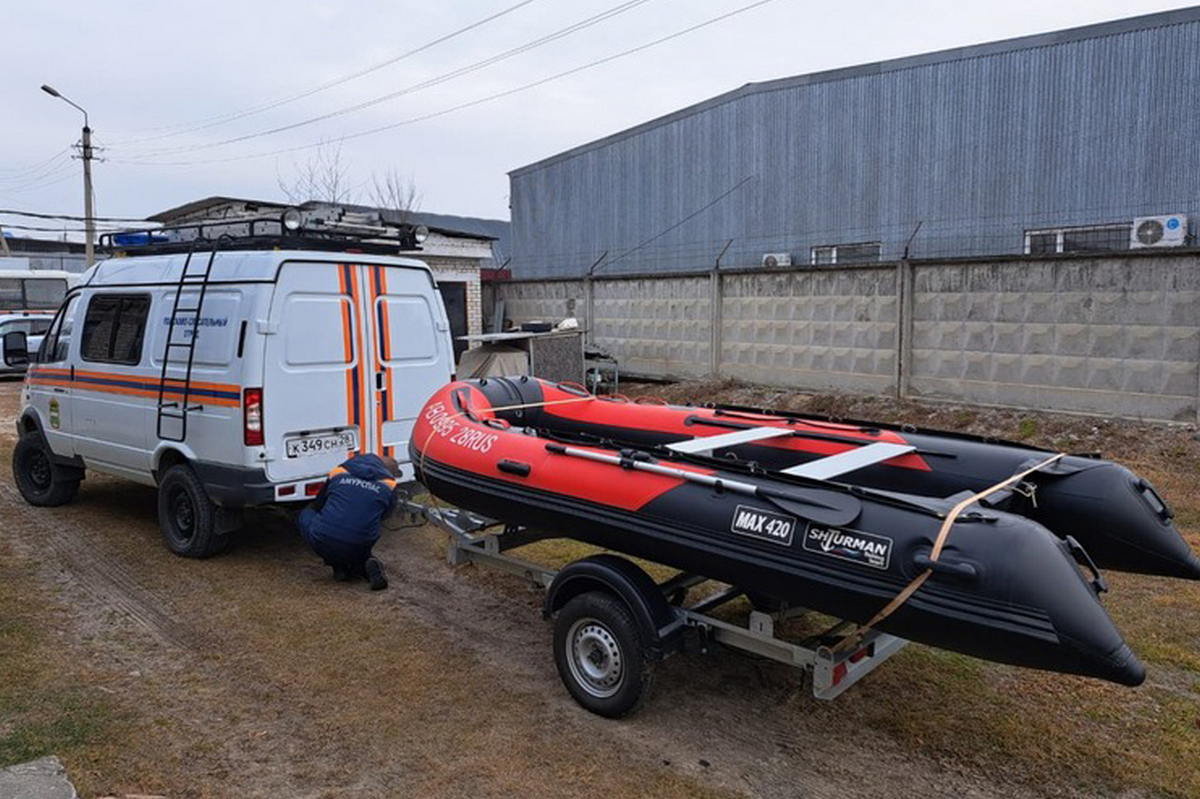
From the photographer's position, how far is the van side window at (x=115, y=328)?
6463 mm

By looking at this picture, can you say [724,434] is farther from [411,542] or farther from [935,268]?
[935,268]

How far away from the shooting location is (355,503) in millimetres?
5453

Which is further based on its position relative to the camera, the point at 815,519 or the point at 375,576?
the point at 375,576

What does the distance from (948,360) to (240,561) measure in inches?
333

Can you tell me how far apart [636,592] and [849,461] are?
1.18 metres

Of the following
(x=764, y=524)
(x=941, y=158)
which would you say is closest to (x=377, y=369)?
(x=764, y=524)

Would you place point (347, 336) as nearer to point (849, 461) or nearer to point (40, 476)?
point (849, 461)

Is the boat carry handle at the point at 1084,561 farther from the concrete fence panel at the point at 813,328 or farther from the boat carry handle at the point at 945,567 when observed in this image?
the concrete fence panel at the point at 813,328

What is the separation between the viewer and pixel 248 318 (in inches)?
219

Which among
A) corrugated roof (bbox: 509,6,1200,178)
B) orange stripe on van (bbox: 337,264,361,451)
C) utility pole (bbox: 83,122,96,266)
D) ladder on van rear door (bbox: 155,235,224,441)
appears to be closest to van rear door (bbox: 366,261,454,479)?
orange stripe on van (bbox: 337,264,361,451)

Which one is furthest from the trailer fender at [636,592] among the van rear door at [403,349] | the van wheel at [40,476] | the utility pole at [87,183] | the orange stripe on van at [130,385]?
the utility pole at [87,183]

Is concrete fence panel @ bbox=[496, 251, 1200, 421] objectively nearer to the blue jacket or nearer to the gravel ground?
the gravel ground

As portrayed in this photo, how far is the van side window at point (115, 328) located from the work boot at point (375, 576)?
2526 mm

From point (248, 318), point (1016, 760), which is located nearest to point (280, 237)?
point (248, 318)
